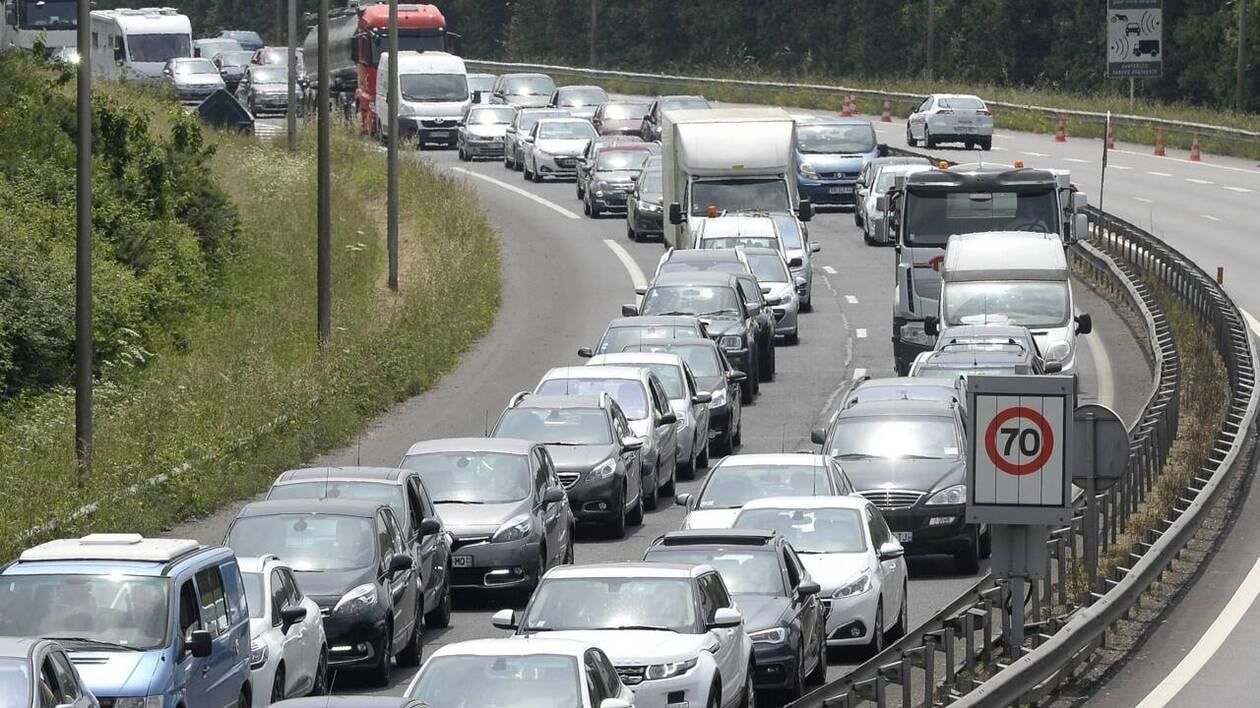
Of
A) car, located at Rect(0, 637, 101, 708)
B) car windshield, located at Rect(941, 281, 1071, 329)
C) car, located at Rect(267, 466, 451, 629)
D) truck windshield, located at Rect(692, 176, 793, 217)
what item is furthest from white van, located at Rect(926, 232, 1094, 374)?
car, located at Rect(0, 637, 101, 708)

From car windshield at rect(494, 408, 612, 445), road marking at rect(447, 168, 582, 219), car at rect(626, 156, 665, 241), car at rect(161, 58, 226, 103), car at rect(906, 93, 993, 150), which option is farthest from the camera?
car at rect(161, 58, 226, 103)

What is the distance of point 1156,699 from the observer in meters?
17.6

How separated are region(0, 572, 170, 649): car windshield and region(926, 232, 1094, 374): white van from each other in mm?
20771

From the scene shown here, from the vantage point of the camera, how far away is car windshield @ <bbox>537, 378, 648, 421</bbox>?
2852 centimetres

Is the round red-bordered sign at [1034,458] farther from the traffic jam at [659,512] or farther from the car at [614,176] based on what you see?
the car at [614,176]

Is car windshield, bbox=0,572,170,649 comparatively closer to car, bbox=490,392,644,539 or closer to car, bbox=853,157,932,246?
car, bbox=490,392,644,539

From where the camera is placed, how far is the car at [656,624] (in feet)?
51.2

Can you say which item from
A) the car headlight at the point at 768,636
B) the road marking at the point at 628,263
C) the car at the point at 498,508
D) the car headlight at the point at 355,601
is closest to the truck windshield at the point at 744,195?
the road marking at the point at 628,263

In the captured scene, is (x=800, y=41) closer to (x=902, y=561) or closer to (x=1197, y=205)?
(x=1197, y=205)

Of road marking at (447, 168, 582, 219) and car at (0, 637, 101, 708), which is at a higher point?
car at (0, 637, 101, 708)

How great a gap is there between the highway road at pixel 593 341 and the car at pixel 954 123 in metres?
9.51

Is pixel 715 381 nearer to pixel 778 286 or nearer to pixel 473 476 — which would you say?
pixel 473 476

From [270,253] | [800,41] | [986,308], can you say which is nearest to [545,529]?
[986,308]

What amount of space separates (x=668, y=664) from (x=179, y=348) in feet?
87.1
